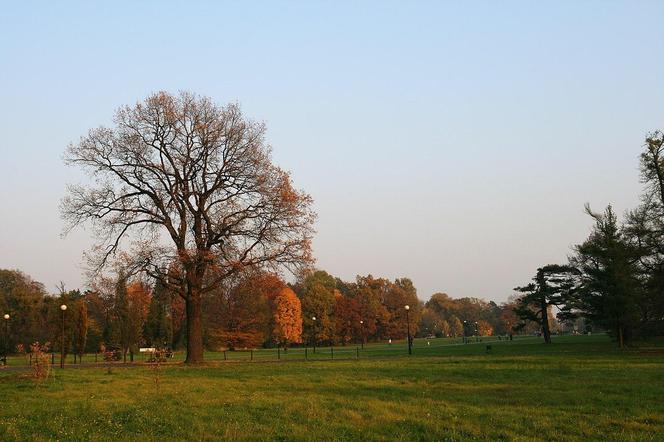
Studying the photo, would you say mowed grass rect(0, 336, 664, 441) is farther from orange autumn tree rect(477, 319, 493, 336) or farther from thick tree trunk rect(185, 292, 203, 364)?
orange autumn tree rect(477, 319, 493, 336)

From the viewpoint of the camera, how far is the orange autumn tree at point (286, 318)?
94.3 metres

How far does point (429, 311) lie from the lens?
17175cm

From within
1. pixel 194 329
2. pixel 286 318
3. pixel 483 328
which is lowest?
pixel 483 328

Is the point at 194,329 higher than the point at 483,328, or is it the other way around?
the point at 194,329

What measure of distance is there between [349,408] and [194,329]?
22042 millimetres

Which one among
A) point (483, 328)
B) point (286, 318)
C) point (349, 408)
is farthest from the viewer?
point (483, 328)

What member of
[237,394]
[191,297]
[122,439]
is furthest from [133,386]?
[191,297]

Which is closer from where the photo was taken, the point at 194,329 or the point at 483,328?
the point at 194,329

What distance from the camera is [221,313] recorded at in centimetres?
8444

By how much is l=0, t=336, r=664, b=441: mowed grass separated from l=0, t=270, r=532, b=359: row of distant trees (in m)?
13.9

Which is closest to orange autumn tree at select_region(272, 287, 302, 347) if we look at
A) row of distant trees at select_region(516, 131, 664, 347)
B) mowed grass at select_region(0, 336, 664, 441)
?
row of distant trees at select_region(516, 131, 664, 347)

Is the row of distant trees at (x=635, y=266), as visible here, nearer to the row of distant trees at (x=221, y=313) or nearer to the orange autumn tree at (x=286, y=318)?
the row of distant trees at (x=221, y=313)

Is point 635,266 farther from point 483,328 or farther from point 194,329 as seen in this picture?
point 483,328

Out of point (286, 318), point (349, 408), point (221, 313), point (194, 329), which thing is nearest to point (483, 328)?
point (286, 318)
